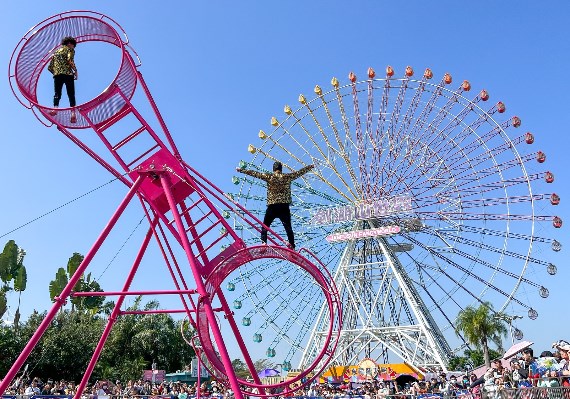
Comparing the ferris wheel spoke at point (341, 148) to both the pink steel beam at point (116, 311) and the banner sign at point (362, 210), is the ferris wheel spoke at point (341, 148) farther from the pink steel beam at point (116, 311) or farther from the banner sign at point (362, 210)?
the pink steel beam at point (116, 311)

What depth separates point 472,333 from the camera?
4088 cm

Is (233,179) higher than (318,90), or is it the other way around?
(318,90)

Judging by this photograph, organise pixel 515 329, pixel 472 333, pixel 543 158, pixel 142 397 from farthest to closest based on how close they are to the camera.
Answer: pixel 472 333 < pixel 515 329 < pixel 543 158 < pixel 142 397

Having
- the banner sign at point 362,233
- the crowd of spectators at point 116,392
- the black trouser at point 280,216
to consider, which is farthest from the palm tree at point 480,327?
the black trouser at point 280,216

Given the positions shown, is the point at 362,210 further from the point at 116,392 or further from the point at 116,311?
the point at 116,311

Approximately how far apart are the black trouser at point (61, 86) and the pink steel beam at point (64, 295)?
150cm

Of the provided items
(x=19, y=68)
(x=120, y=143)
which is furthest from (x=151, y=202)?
(x=19, y=68)

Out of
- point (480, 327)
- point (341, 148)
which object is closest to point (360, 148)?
point (341, 148)

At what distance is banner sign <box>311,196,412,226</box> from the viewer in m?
29.1

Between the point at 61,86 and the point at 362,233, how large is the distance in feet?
81.6

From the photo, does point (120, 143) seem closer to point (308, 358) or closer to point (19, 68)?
point (19, 68)

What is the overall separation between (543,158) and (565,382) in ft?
68.1

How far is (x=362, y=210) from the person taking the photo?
3075cm

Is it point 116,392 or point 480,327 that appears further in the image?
point 480,327
